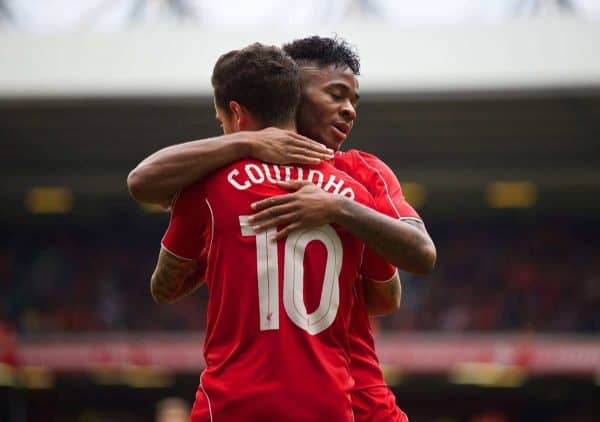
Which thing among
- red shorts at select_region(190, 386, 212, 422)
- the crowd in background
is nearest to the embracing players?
red shorts at select_region(190, 386, 212, 422)

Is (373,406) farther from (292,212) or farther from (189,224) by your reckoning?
(189,224)

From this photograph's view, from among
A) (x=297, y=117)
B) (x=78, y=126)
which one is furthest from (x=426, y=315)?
(x=297, y=117)

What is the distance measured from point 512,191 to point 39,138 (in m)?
9.48

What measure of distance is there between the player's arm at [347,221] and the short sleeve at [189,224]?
17cm

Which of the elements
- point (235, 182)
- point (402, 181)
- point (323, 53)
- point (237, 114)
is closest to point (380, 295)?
point (235, 182)

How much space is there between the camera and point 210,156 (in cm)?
289

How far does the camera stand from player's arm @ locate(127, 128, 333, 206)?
2.88 meters

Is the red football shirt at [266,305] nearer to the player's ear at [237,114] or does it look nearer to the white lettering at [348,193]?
the white lettering at [348,193]

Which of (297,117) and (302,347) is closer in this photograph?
(302,347)

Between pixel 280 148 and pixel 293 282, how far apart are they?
37 centimetres

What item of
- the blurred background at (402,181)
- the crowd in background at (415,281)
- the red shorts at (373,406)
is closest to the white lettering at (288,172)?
Result: the red shorts at (373,406)

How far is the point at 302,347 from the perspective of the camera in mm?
2785

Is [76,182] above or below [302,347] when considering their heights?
above

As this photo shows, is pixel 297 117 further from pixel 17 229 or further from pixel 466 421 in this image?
pixel 17 229
